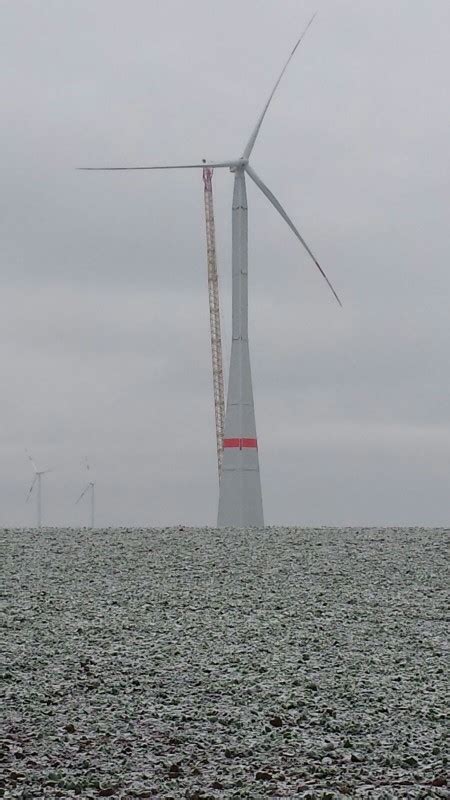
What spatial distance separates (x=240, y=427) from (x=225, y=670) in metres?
14.4

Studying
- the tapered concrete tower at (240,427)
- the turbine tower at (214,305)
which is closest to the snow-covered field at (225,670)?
the tapered concrete tower at (240,427)

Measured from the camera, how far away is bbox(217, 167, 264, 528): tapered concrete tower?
2727cm

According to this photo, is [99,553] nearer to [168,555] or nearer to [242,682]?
[168,555]

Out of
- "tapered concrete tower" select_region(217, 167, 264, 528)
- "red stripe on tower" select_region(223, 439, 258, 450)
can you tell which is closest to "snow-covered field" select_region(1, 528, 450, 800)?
"tapered concrete tower" select_region(217, 167, 264, 528)

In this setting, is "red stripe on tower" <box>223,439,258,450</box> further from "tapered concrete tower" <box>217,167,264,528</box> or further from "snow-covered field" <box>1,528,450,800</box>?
"snow-covered field" <box>1,528,450,800</box>

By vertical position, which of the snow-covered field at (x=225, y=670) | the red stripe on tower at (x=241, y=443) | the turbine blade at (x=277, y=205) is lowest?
the snow-covered field at (x=225, y=670)

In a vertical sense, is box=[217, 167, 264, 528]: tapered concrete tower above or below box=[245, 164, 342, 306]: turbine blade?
below

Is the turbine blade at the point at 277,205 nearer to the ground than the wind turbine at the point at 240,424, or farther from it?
farther from it

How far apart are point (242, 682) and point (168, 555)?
8.06 meters

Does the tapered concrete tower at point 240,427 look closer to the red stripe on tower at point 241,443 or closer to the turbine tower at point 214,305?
the red stripe on tower at point 241,443

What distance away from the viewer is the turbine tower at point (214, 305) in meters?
43.8

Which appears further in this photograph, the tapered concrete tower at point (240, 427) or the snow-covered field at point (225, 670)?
the tapered concrete tower at point (240, 427)

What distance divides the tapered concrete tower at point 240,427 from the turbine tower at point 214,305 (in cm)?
960

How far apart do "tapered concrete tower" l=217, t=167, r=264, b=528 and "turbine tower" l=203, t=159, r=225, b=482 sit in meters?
9.60
